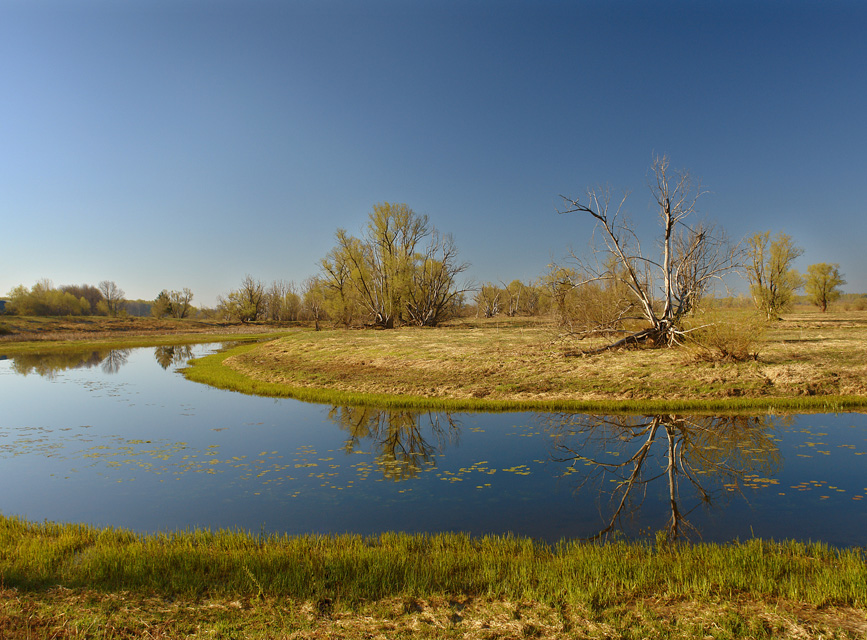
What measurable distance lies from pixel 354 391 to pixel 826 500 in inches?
627

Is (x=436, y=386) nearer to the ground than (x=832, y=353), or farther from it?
nearer to the ground

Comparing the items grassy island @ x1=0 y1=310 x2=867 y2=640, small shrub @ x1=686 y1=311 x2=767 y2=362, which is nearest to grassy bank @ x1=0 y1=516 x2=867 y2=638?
grassy island @ x1=0 y1=310 x2=867 y2=640

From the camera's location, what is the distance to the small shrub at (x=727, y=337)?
18.8 metres

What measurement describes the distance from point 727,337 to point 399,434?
13393mm

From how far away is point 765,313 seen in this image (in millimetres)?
19875

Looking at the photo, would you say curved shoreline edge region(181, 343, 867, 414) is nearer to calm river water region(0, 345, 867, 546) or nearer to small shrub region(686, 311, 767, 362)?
calm river water region(0, 345, 867, 546)

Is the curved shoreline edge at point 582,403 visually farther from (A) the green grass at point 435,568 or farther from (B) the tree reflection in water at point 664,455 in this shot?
(A) the green grass at point 435,568

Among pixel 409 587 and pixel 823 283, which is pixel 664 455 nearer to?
pixel 409 587

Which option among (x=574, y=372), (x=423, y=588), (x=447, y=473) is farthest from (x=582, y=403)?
(x=423, y=588)

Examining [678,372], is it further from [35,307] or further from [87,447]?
[35,307]

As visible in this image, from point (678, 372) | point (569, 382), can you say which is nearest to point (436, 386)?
point (569, 382)

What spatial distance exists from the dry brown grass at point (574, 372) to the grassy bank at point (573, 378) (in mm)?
42

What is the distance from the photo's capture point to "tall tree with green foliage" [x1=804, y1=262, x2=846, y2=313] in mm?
74125

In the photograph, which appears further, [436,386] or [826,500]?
[436,386]
